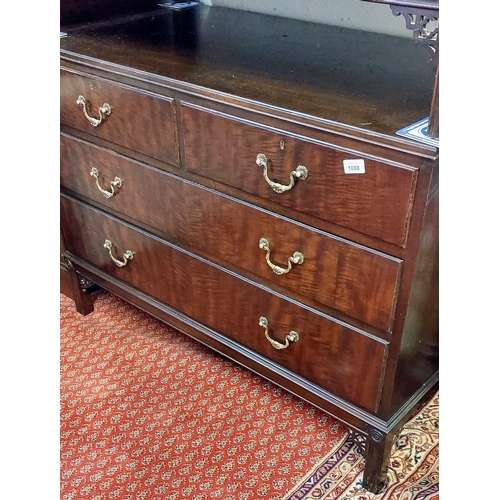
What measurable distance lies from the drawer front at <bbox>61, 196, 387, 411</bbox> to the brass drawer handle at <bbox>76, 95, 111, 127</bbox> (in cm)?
28

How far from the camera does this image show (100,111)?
4.22 ft

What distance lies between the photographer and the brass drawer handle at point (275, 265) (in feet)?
3.55

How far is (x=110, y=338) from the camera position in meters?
1.73

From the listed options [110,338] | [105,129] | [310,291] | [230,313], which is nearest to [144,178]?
[105,129]

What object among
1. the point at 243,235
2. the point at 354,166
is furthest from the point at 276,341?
the point at 354,166

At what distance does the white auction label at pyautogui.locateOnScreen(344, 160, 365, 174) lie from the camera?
90 cm

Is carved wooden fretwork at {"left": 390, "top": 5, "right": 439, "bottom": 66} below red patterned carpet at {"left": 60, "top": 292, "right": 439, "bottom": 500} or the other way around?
the other way around

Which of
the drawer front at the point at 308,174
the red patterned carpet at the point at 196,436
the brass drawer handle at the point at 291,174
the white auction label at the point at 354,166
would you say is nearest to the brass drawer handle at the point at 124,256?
the red patterned carpet at the point at 196,436

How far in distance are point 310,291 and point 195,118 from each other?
0.43 meters

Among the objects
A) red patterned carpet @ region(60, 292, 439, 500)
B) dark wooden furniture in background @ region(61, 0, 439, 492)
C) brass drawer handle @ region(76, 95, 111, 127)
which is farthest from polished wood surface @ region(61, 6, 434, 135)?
red patterned carpet @ region(60, 292, 439, 500)

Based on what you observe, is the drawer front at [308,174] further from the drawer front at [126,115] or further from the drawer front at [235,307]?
the drawer front at [235,307]

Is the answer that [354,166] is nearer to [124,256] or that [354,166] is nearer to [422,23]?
[422,23]

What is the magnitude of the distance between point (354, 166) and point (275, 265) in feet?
1.02

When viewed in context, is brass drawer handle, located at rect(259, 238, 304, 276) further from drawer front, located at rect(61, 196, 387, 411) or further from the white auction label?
the white auction label
